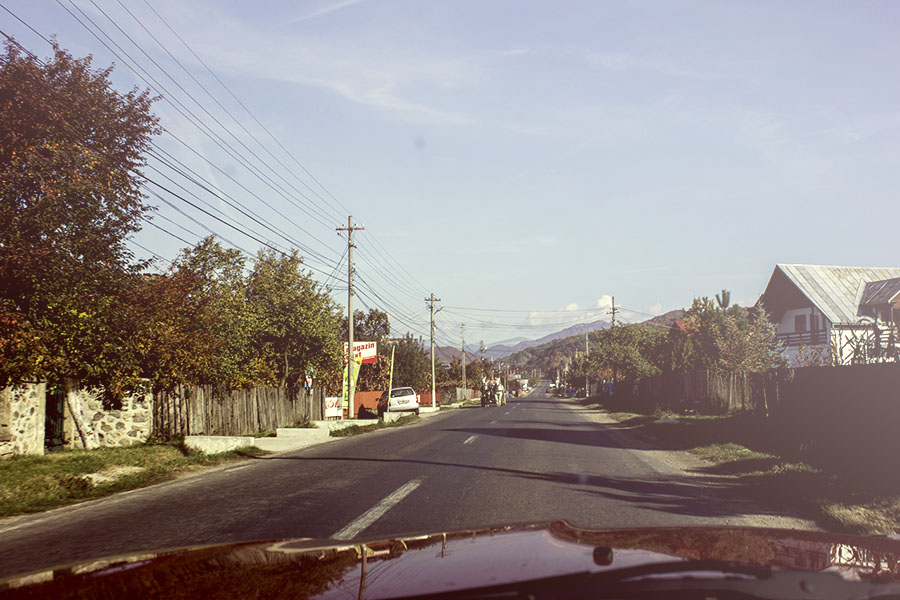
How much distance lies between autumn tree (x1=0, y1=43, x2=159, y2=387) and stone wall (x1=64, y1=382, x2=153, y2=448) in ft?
3.15

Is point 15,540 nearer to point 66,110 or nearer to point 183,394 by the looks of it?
point 66,110

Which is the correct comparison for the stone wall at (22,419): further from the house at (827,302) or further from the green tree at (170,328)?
the house at (827,302)

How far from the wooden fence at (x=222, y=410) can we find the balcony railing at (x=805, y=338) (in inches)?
1237

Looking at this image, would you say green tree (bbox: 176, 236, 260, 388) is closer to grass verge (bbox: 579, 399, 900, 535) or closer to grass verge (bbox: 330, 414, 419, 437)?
grass verge (bbox: 330, 414, 419, 437)

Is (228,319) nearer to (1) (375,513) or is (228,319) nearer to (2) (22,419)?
(2) (22,419)

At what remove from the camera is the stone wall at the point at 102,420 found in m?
16.0

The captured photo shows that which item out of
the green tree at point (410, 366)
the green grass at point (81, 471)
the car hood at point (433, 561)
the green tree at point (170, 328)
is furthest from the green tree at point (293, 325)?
the green tree at point (410, 366)

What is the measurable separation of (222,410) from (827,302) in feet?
133

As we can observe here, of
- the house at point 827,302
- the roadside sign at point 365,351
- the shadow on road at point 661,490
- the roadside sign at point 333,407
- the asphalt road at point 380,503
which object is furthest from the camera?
the roadside sign at point 365,351

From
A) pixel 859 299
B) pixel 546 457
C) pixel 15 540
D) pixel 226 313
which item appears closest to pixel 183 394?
pixel 226 313

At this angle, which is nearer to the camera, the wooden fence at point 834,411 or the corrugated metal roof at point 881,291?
the wooden fence at point 834,411

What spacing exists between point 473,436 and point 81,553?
45.5 feet

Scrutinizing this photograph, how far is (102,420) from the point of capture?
17.1 m

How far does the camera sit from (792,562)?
2.55 meters
